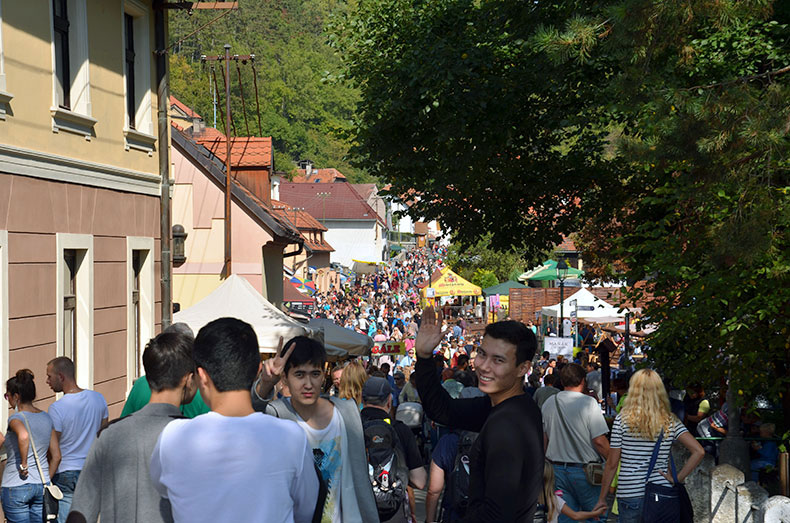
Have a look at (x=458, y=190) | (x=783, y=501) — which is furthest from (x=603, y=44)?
(x=458, y=190)

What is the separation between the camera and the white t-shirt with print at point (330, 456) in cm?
477

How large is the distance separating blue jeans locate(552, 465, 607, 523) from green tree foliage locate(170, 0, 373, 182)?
81.5 metres

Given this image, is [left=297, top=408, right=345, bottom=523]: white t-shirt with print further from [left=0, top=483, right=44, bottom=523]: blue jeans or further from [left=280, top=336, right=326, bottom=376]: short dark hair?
[left=0, top=483, right=44, bottom=523]: blue jeans

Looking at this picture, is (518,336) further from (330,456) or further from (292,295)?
(292,295)

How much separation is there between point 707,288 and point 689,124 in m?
2.47

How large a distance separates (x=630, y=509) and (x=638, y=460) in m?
0.38

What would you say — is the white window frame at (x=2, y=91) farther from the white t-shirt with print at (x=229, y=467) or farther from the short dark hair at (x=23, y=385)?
the white t-shirt with print at (x=229, y=467)

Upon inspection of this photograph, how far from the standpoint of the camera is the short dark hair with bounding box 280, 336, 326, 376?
4909 mm

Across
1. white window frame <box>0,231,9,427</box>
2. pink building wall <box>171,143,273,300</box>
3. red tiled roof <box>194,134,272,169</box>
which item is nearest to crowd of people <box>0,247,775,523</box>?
white window frame <box>0,231,9,427</box>

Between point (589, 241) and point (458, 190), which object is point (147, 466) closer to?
point (458, 190)

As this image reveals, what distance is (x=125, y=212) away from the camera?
14.4 meters

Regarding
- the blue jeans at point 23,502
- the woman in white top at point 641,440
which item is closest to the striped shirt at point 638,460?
the woman in white top at point 641,440

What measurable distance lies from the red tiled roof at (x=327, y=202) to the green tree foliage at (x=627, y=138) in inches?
3028

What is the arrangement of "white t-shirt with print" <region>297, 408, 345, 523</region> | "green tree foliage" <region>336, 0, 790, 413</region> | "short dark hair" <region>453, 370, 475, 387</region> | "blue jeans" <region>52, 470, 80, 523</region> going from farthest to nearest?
"short dark hair" <region>453, 370, 475, 387</region> → "green tree foliage" <region>336, 0, 790, 413</region> → "blue jeans" <region>52, 470, 80, 523</region> → "white t-shirt with print" <region>297, 408, 345, 523</region>
